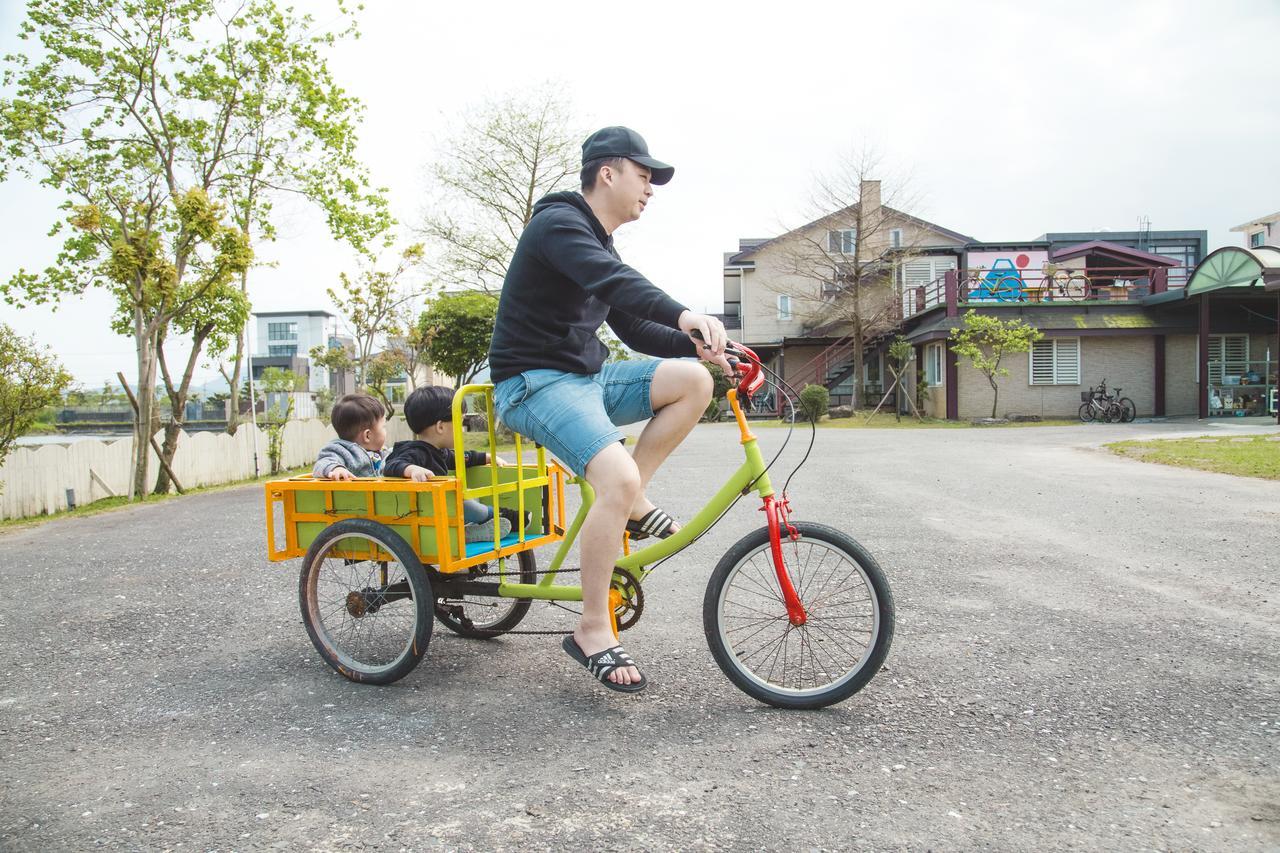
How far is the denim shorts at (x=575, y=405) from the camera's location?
117 inches

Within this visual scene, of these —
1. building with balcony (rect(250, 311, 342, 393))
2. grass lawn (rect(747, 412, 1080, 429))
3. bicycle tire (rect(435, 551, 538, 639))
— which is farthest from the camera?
building with balcony (rect(250, 311, 342, 393))

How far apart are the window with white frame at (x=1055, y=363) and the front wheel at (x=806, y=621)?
26931 mm

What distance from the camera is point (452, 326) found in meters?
30.3

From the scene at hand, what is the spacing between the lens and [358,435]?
4090 millimetres

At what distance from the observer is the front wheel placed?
2.89m

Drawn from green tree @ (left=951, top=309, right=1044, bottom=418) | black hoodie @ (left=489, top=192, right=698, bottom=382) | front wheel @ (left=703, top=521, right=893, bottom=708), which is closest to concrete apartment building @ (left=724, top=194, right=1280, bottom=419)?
green tree @ (left=951, top=309, right=1044, bottom=418)

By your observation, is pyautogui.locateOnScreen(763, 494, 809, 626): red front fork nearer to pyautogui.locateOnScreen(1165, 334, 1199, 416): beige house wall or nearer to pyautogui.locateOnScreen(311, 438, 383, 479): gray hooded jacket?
pyautogui.locateOnScreen(311, 438, 383, 479): gray hooded jacket

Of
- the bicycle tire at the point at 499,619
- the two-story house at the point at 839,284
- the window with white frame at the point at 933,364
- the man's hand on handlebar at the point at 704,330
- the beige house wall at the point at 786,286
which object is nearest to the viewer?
the man's hand on handlebar at the point at 704,330

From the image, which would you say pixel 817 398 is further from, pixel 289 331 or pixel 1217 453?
pixel 289 331

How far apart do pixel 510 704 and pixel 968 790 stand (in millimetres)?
1536

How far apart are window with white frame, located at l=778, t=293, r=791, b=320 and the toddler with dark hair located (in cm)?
3624

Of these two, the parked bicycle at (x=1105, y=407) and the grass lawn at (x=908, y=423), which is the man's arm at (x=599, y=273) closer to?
the grass lawn at (x=908, y=423)

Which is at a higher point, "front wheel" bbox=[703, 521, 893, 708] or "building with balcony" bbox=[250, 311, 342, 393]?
"building with balcony" bbox=[250, 311, 342, 393]

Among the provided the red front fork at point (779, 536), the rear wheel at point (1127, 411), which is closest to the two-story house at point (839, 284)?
the rear wheel at point (1127, 411)
